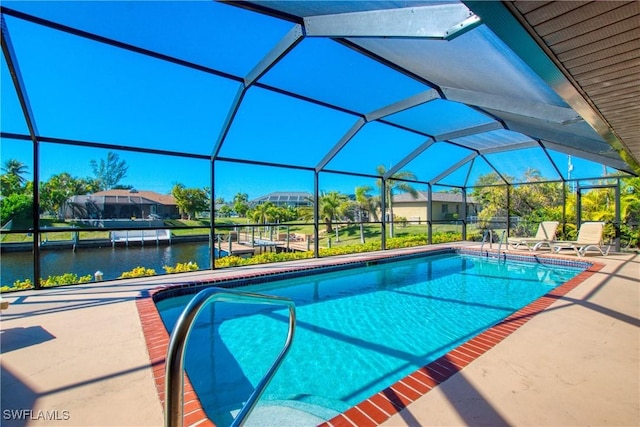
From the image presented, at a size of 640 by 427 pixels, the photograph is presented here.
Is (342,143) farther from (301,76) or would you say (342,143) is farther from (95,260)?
(95,260)

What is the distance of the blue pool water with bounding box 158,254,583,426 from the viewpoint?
289cm

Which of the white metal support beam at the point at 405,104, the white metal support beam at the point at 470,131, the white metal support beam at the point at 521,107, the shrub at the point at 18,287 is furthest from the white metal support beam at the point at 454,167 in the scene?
the shrub at the point at 18,287

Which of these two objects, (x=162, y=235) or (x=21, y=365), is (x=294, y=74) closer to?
(x=21, y=365)

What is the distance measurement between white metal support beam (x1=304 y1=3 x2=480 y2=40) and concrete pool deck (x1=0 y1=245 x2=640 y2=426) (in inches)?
114

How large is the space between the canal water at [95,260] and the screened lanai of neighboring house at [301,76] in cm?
773

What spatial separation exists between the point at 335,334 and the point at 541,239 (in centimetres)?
954

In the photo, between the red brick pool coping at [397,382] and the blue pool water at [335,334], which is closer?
the red brick pool coping at [397,382]

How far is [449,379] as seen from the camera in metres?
2.37

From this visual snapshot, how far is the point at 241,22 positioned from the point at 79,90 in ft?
10.4

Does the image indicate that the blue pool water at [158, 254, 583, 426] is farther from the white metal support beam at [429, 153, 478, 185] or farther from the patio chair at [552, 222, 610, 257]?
the white metal support beam at [429, 153, 478, 185]

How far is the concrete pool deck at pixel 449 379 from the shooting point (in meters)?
1.95

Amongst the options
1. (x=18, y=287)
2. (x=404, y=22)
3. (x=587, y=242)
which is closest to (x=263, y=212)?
(x=18, y=287)

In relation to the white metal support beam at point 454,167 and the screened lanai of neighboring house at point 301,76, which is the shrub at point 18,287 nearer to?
the screened lanai of neighboring house at point 301,76

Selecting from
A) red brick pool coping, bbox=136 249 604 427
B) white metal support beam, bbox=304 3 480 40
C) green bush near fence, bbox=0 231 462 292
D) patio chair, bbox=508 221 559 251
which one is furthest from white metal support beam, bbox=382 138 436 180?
white metal support beam, bbox=304 3 480 40
